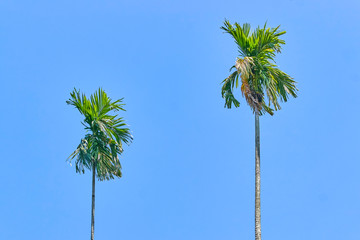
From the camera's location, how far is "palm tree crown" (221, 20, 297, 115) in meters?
34.3

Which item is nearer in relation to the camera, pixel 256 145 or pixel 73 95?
pixel 256 145

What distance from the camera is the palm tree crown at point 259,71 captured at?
113 ft

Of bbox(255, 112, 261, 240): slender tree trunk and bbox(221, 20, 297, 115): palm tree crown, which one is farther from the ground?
bbox(221, 20, 297, 115): palm tree crown

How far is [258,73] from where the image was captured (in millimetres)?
34500

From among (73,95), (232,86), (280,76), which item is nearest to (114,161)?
(73,95)

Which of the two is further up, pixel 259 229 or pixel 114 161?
pixel 114 161

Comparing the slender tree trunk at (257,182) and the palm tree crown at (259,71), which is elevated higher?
the palm tree crown at (259,71)

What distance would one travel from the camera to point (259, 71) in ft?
113

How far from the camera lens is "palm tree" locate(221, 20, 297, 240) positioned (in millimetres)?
34062

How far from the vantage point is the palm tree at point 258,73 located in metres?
34.1

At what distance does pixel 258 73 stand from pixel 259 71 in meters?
0.12

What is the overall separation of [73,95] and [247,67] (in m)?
10.6

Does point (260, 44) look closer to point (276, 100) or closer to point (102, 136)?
point (276, 100)

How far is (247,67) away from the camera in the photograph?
3372 cm
